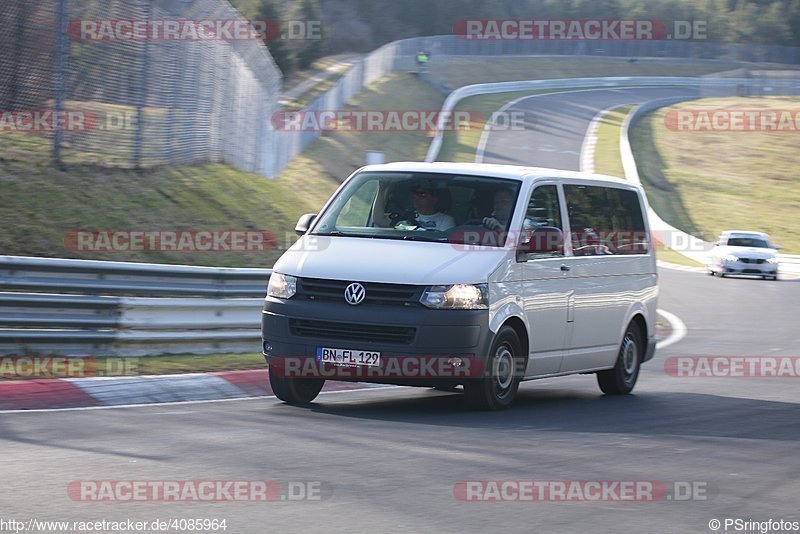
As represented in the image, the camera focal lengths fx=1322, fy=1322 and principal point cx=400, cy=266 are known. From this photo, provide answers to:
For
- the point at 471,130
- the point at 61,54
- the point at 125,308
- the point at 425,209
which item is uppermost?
the point at 471,130

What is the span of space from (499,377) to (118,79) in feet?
32.8

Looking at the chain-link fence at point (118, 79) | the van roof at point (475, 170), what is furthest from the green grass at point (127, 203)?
the van roof at point (475, 170)

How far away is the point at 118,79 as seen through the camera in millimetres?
18672

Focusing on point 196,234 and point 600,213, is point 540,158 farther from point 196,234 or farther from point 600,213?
point 600,213

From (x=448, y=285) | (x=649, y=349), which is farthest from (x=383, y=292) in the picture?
(x=649, y=349)

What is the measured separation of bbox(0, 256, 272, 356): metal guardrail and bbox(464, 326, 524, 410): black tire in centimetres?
394

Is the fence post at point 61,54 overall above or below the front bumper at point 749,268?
above

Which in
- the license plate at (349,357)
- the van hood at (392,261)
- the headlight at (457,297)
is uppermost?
the van hood at (392,261)

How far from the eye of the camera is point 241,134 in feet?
86.9

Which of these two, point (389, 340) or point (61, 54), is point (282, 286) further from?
point (61, 54)

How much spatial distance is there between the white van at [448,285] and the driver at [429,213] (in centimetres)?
1

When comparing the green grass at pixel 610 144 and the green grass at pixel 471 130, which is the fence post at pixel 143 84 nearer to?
the green grass at pixel 471 130

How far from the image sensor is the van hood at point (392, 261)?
10.0 metres

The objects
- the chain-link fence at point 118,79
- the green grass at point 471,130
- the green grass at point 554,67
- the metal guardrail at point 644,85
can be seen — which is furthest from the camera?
the green grass at point 554,67
